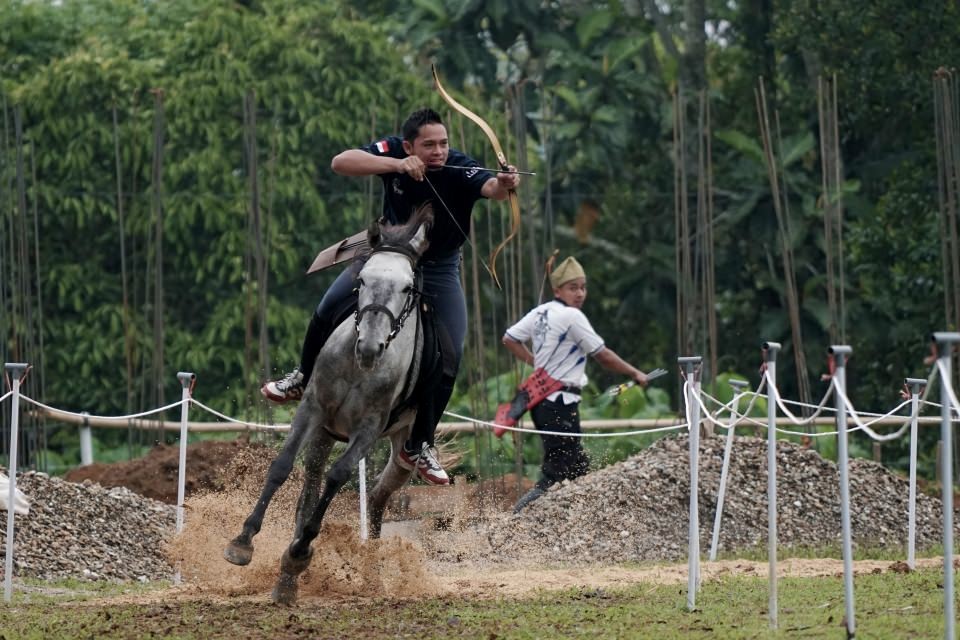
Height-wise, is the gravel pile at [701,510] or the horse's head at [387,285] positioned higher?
the horse's head at [387,285]

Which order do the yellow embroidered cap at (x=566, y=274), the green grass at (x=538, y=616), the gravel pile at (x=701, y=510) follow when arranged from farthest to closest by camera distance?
1. the yellow embroidered cap at (x=566, y=274)
2. the gravel pile at (x=701, y=510)
3. the green grass at (x=538, y=616)

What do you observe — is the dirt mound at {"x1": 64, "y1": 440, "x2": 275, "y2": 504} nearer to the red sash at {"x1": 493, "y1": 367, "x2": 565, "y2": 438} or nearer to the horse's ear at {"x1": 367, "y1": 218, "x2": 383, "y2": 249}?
the red sash at {"x1": 493, "y1": 367, "x2": 565, "y2": 438}

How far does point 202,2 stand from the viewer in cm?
2283

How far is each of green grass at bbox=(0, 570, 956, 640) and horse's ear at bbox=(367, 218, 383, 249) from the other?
1770 millimetres

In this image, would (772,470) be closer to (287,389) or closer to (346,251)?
(346,251)

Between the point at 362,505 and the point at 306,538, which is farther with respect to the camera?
the point at 362,505

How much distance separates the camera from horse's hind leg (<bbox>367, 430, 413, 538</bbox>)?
9344mm

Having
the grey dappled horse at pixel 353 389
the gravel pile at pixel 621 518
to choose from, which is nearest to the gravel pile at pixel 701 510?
the gravel pile at pixel 621 518

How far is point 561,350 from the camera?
1239cm

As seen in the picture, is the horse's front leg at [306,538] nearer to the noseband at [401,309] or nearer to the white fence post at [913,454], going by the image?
the noseband at [401,309]

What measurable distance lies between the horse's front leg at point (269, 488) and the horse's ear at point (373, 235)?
877mm

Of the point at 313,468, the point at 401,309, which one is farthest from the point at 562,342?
the point at 401,309

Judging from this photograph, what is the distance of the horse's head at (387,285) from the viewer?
780 centimetres

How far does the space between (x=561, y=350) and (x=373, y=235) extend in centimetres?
431
